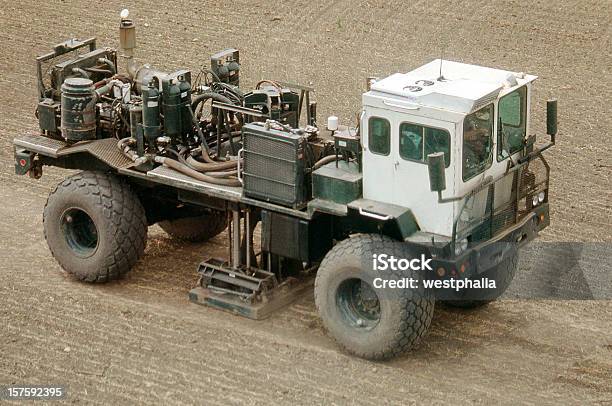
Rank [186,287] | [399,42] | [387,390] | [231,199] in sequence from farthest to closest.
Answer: [399,42] < [186,287] < [231,199] < [387,390]

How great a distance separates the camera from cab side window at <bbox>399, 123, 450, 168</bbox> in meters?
14.8

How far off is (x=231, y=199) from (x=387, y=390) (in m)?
2.66

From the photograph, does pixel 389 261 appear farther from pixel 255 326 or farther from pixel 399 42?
pixel 399 42

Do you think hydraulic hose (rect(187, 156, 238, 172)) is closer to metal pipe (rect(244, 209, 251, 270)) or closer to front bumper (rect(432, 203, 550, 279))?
metal pipe (rect(244, 209, 251, 270))

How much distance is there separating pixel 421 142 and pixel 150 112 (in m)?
3.21

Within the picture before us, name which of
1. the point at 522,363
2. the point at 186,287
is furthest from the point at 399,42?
the point at 522,363

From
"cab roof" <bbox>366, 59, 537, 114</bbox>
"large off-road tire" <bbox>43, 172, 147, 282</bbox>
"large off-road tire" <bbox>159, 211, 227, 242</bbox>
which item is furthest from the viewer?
"large off-road tire" <bbox>159, 211, 227, 242</bbox>

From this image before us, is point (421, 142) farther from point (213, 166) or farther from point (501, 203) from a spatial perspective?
point (213, 166)

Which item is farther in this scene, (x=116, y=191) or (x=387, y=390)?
(x=116, y=191)

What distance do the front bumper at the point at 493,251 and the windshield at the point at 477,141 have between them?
Result: 722 mm

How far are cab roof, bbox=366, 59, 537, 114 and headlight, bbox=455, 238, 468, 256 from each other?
1.29 m

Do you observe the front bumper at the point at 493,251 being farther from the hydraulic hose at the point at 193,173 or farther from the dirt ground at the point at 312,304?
the hydraulic hose at the point at 193,173

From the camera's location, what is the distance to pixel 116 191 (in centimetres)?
1683

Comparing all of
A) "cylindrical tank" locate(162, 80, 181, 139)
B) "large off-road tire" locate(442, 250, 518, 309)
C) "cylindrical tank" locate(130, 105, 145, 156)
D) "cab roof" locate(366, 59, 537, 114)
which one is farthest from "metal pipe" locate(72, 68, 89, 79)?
"large off-road tire" locate(442, 250, 518, 309)
